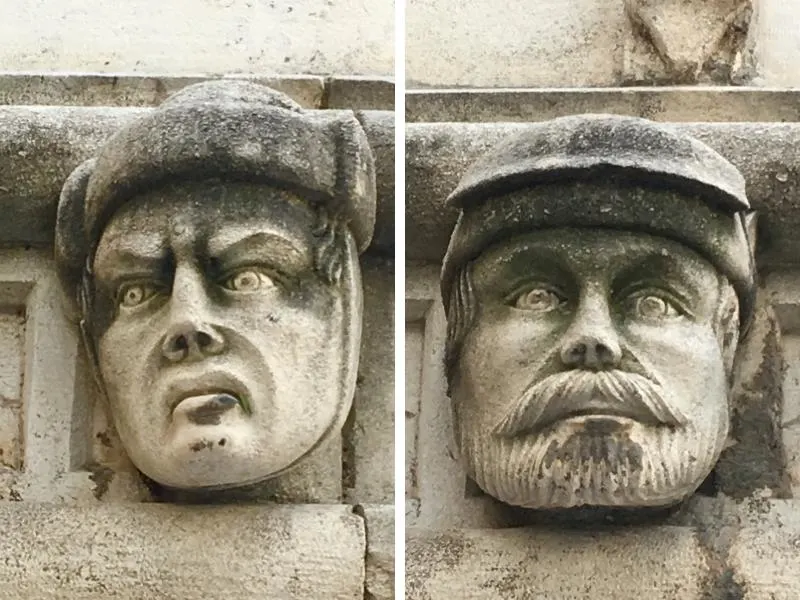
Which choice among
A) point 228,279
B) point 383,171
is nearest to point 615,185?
point 383,171

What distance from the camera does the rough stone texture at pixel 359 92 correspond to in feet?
6.35

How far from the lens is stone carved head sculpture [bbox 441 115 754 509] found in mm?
Result: 1680

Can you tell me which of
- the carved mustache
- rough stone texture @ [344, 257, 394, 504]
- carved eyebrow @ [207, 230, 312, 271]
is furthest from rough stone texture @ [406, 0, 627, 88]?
the carved mustache

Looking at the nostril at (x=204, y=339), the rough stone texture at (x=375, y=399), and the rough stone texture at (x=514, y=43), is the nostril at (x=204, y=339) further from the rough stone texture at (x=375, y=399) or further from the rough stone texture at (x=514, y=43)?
the rough stone texture at (x=514, y=43)

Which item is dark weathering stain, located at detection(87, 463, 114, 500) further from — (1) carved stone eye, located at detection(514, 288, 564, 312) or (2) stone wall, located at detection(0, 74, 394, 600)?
(1) carved stone eye, located at detection(514, 288, 564, 312)

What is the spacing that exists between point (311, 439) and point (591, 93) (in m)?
0.49

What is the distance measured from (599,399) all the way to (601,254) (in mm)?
133

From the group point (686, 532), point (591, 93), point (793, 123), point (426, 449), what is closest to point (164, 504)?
point (426, 449)

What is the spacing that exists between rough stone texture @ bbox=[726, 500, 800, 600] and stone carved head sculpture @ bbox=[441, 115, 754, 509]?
0.24 feet

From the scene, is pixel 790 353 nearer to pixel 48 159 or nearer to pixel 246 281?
pixel 246 281

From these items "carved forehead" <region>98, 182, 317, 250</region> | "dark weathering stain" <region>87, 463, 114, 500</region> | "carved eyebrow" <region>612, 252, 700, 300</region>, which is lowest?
"dark weathering stain" <region>87, 463, 114, 500</region>

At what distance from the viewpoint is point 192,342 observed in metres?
1.68

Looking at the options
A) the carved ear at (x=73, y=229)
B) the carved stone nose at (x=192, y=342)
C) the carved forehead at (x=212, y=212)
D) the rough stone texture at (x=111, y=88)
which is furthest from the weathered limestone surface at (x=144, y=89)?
the carved stone nose at (x=192, y=342)

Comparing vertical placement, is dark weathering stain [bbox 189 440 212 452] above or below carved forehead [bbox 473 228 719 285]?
below
